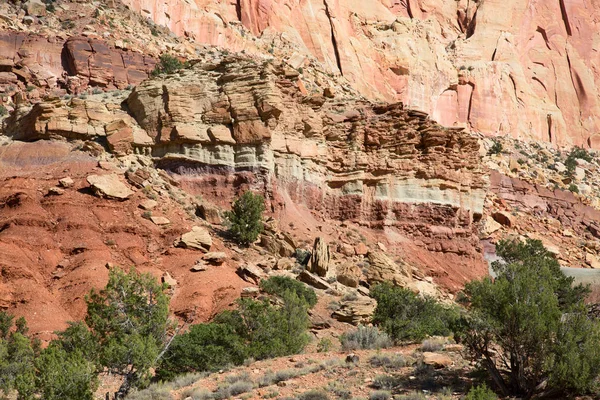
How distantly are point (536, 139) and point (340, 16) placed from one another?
27.8 metres

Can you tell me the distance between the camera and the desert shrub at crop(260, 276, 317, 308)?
→ 22484mm

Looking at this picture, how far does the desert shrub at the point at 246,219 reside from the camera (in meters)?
26.4

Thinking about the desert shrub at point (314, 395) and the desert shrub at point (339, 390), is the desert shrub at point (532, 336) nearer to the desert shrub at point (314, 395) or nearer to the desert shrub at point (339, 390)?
the desert shrub at point (339, 390)

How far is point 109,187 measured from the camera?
83.4 ft

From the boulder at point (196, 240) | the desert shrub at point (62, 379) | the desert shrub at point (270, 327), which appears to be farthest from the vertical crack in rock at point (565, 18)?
the desert shrub at point (62, 379)

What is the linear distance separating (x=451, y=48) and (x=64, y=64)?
47.9 metres

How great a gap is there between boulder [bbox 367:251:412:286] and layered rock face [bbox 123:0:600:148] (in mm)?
30438

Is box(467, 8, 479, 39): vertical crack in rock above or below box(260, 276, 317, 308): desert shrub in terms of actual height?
above

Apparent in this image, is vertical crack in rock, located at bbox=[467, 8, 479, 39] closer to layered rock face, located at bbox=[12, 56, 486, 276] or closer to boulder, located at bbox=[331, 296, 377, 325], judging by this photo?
layered rock face, located at bbox=[12, 56, 486, 276]

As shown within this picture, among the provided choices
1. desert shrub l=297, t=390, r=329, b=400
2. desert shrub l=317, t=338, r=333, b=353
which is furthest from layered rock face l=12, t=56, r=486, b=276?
desert shrub l=297, t=390, r=329, b=400

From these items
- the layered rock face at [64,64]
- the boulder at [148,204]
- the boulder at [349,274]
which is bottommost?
the boulder at [349,274]

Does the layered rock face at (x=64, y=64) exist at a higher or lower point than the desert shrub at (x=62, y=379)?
higher

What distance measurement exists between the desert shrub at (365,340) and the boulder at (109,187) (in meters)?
12.5

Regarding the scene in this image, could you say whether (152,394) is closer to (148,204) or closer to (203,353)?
(203,353)
